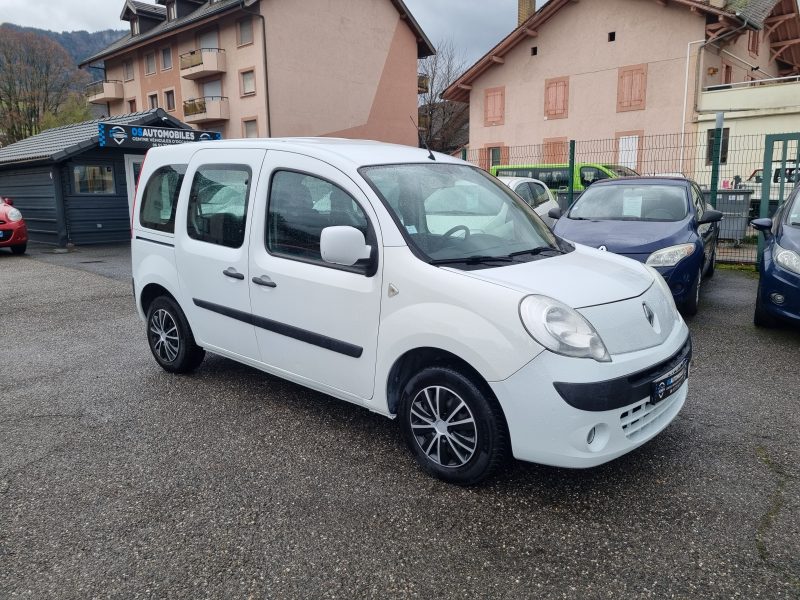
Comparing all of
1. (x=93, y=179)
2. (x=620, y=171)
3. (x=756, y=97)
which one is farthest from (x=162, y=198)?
(x=756, y=97)

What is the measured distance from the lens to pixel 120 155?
17.0 m

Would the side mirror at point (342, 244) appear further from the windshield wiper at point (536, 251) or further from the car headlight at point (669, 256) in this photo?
the car headlight at point (669, 256)

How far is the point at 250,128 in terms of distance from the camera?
101ft

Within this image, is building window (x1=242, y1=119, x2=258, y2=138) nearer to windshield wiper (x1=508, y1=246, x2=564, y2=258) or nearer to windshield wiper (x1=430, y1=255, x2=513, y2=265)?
windshield wiper (x1=508, y1=246, x2=564, y2=258)

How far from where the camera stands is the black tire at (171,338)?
188 inches

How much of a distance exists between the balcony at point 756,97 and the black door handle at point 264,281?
23.4 metres

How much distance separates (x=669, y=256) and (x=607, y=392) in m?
4.21

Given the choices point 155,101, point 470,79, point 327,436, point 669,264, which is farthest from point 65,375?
point 155,101

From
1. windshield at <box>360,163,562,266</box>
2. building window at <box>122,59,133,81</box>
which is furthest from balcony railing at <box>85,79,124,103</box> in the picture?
windshield at <box>360,163,562,266</box>

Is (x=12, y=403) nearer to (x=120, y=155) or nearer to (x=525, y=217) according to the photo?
(x=525, y=217)

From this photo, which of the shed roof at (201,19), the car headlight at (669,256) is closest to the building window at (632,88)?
the shed roof at (201,19)

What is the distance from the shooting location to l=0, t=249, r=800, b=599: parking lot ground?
8.07ft

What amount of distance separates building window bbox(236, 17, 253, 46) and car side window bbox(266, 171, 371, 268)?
94.1 ft

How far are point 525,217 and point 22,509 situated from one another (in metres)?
3.26
